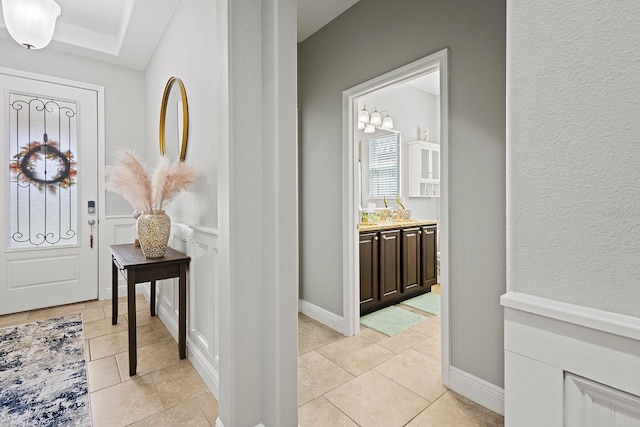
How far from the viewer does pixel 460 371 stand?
1.84 meters

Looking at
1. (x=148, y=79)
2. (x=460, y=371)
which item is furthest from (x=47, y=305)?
(x=460, y=371)

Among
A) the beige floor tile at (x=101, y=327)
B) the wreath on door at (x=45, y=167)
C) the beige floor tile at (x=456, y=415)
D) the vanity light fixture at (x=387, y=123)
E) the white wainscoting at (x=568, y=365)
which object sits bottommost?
the beige floor tile at (x=456, y=415)

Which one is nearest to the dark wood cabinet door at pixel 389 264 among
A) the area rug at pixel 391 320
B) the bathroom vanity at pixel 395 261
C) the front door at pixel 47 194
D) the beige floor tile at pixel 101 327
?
the bathroom vanity at pixel 395 261

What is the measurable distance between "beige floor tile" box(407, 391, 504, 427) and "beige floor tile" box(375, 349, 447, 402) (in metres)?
0.08

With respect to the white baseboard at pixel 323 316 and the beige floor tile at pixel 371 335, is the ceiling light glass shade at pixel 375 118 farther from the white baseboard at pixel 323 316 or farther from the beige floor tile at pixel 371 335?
the beige floor tile at pixel 371 335

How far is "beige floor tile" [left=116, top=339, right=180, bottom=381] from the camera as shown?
207 cm

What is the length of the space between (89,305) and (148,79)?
8.61 feet

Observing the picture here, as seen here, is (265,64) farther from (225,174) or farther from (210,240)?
(210,240)

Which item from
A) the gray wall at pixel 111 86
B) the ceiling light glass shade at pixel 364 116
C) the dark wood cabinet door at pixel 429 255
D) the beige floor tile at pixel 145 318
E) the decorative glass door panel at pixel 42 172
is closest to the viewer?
the beige floor tile at pixel 145 318

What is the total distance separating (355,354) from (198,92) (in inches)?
86.0

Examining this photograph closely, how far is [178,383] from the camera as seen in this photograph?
1924mm

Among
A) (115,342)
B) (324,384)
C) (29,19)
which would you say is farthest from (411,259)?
(29,19)

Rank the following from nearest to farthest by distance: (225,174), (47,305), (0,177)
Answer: (225,174), (0,177), (47,305)

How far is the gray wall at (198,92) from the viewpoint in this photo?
189 cm
